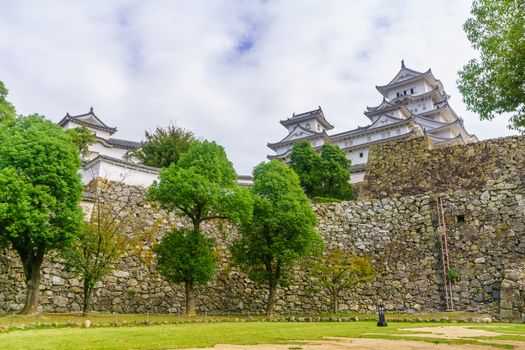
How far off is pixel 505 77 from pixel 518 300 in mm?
8584

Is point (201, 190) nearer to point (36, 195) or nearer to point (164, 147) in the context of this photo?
point (36, 195)

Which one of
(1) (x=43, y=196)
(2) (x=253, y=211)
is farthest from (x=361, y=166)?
(1) (x=43, y=196)

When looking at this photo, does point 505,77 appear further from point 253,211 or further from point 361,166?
point 361,166

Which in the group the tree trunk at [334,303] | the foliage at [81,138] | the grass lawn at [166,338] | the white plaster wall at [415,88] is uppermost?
the white plaster wall at [415,88]

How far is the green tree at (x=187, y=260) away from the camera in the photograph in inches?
A: 534

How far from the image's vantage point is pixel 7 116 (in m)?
18.2

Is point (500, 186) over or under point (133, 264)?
over

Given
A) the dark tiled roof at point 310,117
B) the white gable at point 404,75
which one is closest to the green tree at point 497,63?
the dark tiled roof at point 310,117

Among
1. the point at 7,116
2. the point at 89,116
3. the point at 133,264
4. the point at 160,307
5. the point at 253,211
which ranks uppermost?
the point at 89,116

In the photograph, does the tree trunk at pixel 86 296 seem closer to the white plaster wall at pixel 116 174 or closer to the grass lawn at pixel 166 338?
the grass lawn at pixel 166 338

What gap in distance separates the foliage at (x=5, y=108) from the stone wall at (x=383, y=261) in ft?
17.1

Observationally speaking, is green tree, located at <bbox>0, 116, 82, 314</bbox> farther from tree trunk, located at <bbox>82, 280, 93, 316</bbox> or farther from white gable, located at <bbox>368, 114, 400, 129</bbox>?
white gable, located at <bbox>368, 114, 400, 129</bbox>

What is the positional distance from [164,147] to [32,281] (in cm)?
1644

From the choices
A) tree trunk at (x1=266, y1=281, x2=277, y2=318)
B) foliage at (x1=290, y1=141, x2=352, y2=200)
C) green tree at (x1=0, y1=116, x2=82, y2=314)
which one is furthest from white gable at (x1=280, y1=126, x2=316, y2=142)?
green tree at (x1=0, y1=116, x2=82, y2=314)
